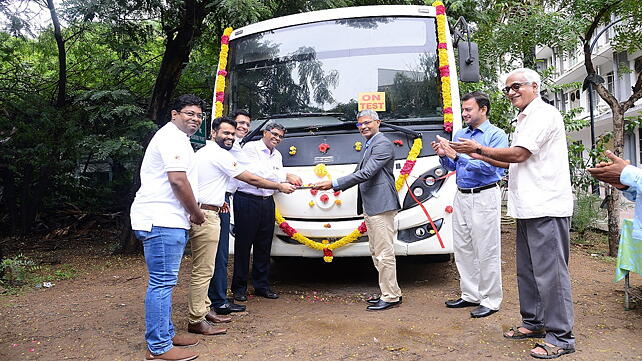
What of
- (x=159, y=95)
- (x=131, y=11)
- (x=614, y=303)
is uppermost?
(x=131, y=11)

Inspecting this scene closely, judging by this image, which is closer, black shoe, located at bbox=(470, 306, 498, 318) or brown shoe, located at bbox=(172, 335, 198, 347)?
brown shoe, located at bbox=(172, 335, 198, 347)

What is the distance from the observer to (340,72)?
603cm

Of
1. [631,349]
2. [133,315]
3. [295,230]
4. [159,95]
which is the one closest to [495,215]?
[631,349]

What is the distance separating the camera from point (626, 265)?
4.94 m

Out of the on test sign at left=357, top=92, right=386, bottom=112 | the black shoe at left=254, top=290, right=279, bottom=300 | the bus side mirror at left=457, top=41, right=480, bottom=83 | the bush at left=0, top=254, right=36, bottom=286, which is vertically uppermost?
the bus side mirror at left=457, top=41, right=480, bottom=83

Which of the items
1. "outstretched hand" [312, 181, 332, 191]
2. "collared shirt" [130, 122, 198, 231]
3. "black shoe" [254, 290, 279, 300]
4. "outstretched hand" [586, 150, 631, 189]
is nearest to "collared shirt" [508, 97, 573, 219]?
"outstretched hand" [586, 150, 631, 189]

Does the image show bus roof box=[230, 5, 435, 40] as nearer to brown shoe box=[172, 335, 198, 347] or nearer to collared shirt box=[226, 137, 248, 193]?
collared shirt box=[226, 137, 248, 193]

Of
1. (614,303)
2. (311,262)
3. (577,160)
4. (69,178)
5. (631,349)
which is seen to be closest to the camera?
(631,349)

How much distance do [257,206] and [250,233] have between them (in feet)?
0.93

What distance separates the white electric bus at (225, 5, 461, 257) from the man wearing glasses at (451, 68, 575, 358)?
152cm

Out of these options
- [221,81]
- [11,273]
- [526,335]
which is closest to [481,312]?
[526,335]

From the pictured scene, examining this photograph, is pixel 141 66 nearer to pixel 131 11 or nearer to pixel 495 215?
pixel 131 11

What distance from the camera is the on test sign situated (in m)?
5.84

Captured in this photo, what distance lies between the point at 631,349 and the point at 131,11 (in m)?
8.17
